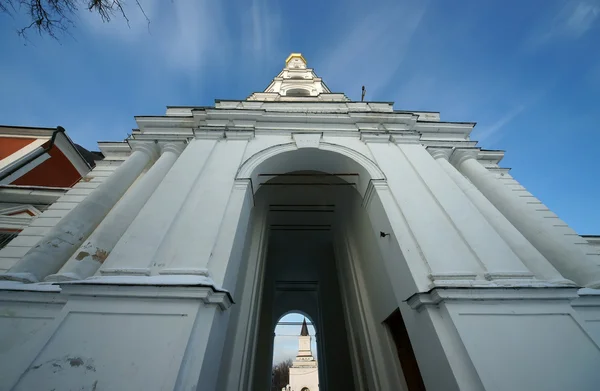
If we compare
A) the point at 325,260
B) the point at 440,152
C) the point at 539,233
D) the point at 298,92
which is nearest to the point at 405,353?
the point at 539,233

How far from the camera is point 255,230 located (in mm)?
6406

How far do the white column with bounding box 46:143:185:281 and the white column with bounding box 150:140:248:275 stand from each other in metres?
1.05

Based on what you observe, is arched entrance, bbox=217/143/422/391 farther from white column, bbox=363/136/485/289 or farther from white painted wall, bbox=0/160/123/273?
white painted wall, bbox=0/160/123/273

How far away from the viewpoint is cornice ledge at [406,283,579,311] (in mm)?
3033

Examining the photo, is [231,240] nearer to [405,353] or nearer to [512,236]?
[405,353]

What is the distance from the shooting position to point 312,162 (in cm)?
627

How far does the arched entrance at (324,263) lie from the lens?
504 cm

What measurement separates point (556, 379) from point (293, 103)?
766 cm

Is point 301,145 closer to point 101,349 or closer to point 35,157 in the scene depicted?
point 101,349

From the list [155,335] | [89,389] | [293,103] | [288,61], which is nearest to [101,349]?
[89,389]

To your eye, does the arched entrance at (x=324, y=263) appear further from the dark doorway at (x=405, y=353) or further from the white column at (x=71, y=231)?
the white column at (x=71, y=231)

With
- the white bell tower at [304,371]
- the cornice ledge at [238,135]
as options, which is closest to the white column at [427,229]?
the cornice ledge at [238,135]

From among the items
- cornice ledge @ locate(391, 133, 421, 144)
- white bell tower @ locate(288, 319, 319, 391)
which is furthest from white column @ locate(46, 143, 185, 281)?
white bell tower @ locate(288, 319, 319, 391)

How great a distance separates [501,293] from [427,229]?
4.14ft
